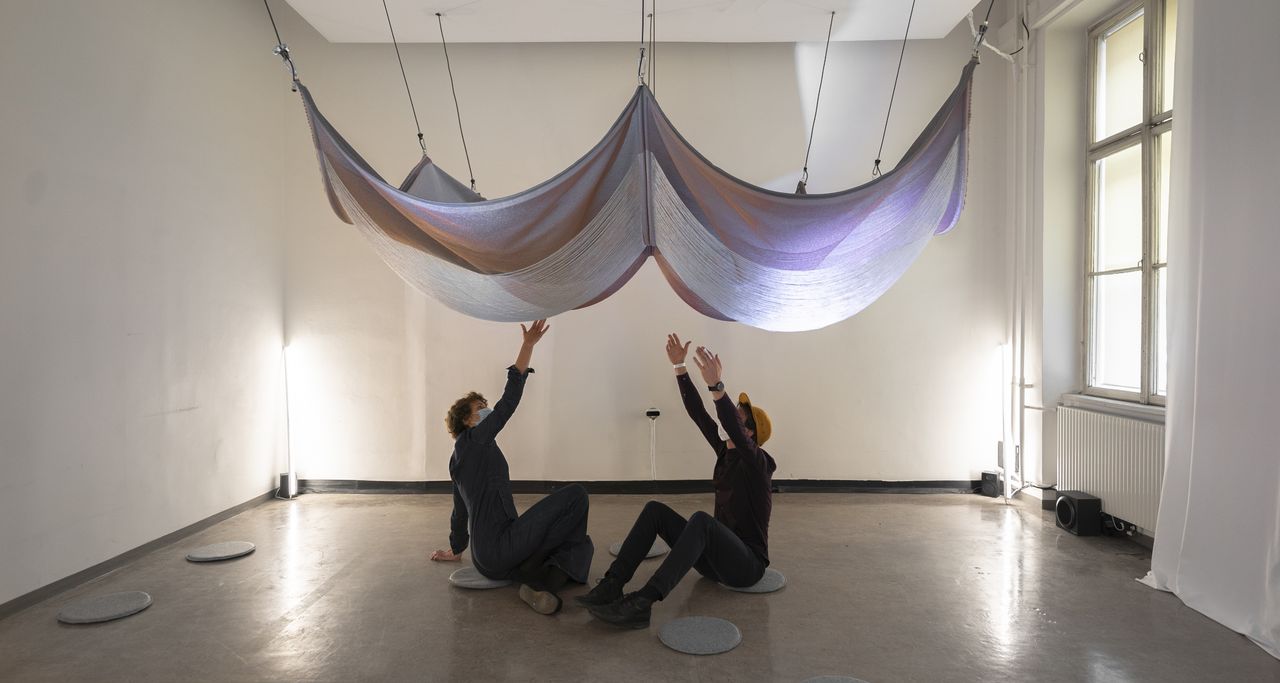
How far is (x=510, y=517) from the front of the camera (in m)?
2.75

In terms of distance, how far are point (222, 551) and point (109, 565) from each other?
16.2 inches

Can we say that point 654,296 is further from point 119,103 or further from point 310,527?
point 119,103

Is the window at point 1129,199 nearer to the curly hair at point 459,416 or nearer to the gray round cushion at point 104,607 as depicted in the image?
the curly hair at point 459,416

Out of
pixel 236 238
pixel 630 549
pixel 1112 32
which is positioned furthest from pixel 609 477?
pixel 1112 32

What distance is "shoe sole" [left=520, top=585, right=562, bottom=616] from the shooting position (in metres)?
2.59

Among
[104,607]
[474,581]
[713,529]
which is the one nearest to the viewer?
[713,529]

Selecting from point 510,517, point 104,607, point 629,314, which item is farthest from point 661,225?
point 104,607

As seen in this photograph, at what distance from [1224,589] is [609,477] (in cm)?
297

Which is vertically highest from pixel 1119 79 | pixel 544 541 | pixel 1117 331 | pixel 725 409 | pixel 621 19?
pixel 621 19

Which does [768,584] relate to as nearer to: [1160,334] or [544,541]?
[544,541]

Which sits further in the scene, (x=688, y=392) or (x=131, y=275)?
(x=131, y=275)

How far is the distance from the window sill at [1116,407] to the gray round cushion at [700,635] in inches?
86.5

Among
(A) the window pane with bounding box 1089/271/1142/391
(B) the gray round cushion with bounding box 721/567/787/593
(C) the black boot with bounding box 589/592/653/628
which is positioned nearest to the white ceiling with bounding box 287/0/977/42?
(A) the window pane with bounding box 1089/271/1142/391

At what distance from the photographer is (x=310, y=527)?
3842 millimetres
